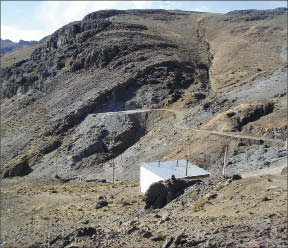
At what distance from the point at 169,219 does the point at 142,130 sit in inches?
1195

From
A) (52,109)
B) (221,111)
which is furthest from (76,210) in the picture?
(52,109)

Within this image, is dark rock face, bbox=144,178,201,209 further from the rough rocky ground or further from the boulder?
the rough rocky ground

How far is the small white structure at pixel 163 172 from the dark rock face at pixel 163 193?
3.86 meters

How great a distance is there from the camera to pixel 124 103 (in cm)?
5553

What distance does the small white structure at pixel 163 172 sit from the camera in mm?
27188

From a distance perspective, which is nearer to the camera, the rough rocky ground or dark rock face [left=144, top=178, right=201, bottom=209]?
the rough rocky ground

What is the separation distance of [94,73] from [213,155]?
3321cm

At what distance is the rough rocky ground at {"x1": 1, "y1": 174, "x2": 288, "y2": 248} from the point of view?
1432cm

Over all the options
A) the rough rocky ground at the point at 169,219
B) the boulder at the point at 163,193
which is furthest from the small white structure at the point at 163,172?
the boulder at the point at 163,193

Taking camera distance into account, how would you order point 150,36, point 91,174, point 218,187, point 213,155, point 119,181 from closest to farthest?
point 218,187, point 213,155, point 119,181, point 91,174, point 150,36

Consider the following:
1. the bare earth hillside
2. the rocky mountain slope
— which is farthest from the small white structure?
the rocky mountain slope

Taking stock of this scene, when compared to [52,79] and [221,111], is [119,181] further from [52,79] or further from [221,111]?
[52,79]

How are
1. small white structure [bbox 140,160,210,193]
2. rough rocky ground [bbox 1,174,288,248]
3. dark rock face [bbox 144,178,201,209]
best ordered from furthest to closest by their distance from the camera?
small white structure [bbox 140,160,210,193], dark rock face [bbox 144,178,201,209], rough rocky ground [bbox 1,174,288,248]

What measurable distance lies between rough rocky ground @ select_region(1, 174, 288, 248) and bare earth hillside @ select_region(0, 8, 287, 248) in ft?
0.27
